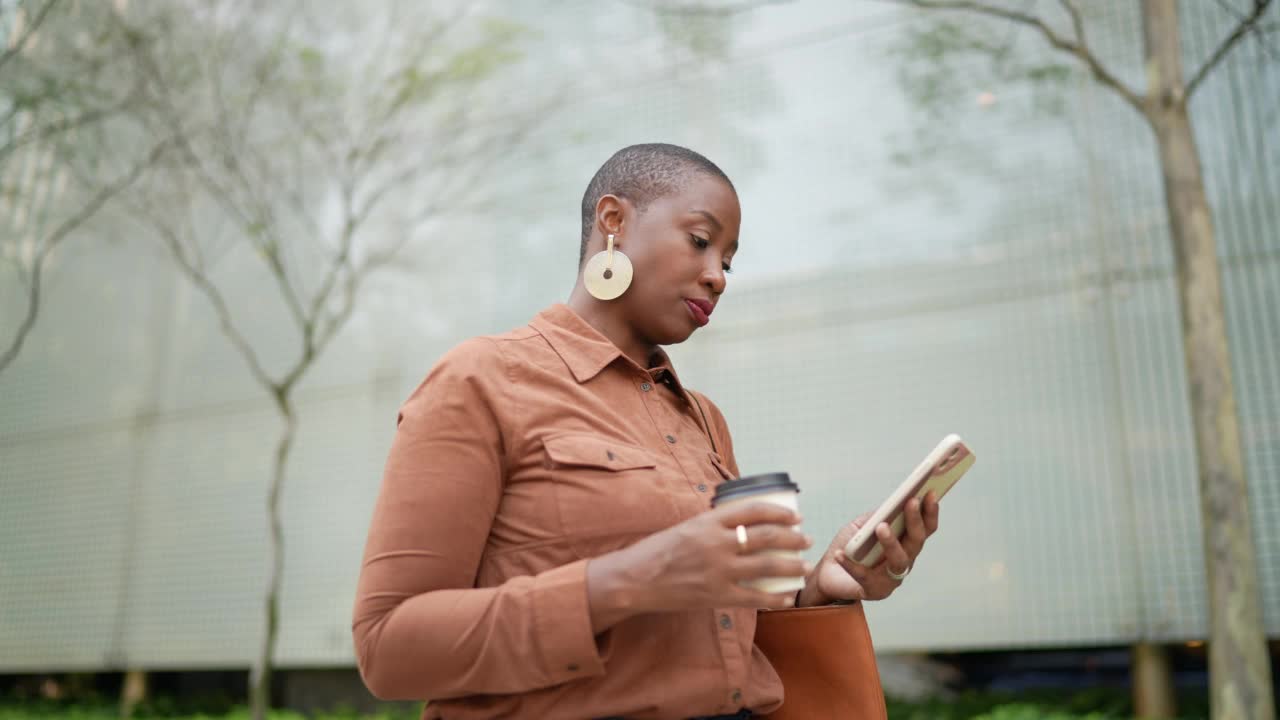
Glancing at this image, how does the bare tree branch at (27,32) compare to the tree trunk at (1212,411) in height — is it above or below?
above

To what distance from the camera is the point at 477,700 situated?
1100 mm

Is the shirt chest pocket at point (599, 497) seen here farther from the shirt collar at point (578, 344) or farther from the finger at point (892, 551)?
the finger at point (892, 551)

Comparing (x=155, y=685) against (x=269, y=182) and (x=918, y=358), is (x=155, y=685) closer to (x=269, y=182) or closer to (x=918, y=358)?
(x=269, y=182)

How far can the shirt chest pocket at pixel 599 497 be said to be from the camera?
1.16 m

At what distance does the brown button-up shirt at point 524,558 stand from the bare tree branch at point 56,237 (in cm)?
742

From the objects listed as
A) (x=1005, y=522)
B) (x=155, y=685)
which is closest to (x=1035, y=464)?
(x=1005, y=522)

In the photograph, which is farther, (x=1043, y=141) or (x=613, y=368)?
(x=1043, y=141)

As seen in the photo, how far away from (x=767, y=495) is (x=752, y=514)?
0.14 feet

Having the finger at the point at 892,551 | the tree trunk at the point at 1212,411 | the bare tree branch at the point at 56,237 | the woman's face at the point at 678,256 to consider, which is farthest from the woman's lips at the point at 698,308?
the bare tree branch at the point at 56,237

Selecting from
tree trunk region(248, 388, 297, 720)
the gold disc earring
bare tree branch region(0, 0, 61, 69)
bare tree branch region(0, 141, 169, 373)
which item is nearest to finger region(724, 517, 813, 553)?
the gold disc earring

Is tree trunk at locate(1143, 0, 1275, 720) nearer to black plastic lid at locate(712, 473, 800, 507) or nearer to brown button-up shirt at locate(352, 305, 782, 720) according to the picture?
brown button-up shirt at locate(352, 305, 782, 720)

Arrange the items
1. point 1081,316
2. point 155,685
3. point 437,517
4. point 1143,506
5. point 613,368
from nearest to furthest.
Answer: point 437,517, point 613,368, point 1143,506, point 1081,316, point 155,685

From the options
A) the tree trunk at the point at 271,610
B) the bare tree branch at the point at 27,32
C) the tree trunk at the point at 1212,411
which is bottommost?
the tree trunk at the point at 271,610

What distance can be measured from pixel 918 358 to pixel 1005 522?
1121mm
